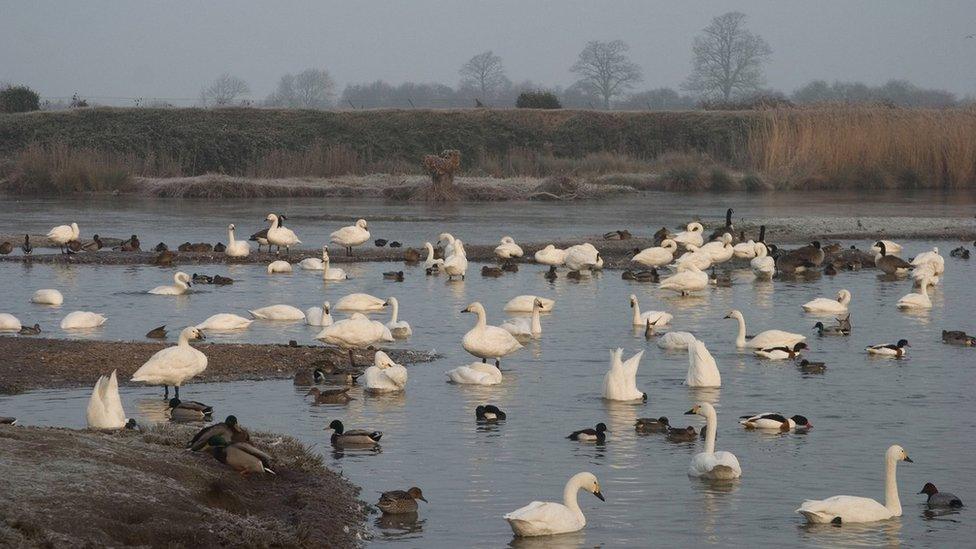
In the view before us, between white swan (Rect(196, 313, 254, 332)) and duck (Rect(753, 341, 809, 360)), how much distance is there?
255 inches

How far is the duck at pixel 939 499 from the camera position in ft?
32.8

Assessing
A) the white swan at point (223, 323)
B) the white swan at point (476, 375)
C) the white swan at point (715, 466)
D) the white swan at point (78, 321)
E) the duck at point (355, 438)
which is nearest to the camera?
the white swan at point (715, 466)

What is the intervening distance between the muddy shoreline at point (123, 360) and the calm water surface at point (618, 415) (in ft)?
1.41

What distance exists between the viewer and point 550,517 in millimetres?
9109

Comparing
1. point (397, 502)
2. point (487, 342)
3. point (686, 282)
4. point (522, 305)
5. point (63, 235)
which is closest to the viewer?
point (397, 502)

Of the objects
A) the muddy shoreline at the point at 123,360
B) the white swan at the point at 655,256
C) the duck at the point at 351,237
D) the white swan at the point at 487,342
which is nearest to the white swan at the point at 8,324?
the muddy shoreline at the point at 123,360

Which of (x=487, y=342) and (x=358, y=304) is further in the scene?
(x=358, y=304)

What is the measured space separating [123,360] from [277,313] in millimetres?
4211

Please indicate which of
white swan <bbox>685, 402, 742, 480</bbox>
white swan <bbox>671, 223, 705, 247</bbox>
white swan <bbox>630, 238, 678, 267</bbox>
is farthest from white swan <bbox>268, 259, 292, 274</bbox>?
white swan <bbox>685, 402, 742, 480</bbox>

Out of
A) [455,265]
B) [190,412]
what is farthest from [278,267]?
[190,412]

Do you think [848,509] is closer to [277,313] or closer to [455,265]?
[277,313]

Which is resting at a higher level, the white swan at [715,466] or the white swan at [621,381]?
the white swan at [621,381]

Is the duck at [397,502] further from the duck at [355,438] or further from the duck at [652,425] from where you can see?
the duck at [652,425]

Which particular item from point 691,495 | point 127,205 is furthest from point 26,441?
point 127,205
